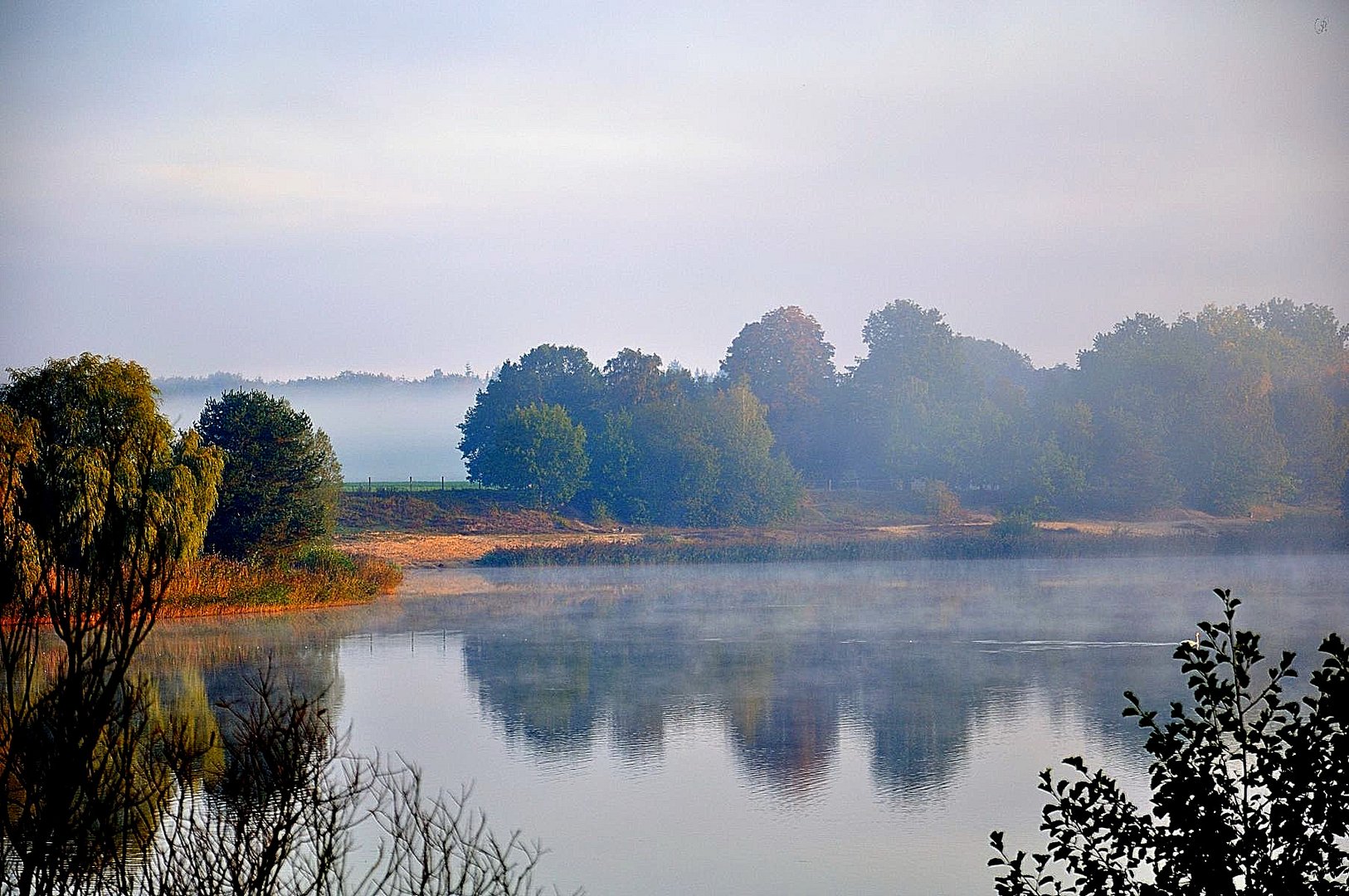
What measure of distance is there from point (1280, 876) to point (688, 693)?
44.8 ft

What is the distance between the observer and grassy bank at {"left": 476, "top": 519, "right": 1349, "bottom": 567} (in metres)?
50.1

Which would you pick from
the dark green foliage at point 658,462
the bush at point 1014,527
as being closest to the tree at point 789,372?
the dark green foliage at point 658,462

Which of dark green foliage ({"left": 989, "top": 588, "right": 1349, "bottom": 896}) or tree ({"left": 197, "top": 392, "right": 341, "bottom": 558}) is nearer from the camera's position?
dark green foliage ({"left": 989, "top": 588, "right": 1349, "bottom": 896})

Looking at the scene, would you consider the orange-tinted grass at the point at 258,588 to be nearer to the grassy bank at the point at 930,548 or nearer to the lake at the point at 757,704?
the lake at the point at 757,704

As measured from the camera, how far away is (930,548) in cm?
5109

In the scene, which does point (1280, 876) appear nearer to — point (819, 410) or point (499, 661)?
point (499, 661)

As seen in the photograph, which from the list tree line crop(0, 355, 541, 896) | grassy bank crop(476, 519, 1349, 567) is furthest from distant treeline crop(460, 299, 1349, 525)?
tree line crop(0, 355, 541, 896)

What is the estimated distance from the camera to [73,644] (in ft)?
12.1

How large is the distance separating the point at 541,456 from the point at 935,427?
66.0 ft

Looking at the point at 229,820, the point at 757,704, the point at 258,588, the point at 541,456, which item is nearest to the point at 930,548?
the point at 541,456

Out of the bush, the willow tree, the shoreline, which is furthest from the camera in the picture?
the bush

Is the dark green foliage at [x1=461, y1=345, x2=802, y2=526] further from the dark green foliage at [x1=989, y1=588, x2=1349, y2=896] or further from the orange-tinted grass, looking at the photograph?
Answer: the dark green foliage at [x1=989, y1=588, x2=1349, y2=896]

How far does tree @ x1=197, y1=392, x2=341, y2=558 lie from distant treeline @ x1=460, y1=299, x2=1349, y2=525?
28932 millimetres

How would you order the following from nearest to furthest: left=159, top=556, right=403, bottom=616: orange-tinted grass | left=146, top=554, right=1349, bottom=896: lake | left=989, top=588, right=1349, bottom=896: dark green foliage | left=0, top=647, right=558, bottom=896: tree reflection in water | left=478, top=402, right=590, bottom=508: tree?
left=989, top=588, right=1349, bottom=896: dark green foliage, left=0, top=647, right=558, bottom=896: tree reflection in water, left=146, top=554, right=1349, bottom=896: lake, left=159, top=556, right=403, bottom=616: orange-tinted grass, left=478, top=402, right=590, bottom=508: tree
